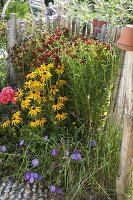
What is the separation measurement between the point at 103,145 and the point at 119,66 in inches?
27.1

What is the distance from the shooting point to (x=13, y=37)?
4.21 metres

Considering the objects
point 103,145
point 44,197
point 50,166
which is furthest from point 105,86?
point 44,197

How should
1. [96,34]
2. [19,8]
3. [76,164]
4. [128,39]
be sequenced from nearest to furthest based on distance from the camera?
[128,39] < [76,164] < [96,34] < [19,8]

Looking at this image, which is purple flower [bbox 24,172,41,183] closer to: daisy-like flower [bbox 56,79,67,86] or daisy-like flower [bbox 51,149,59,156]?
daisy-like flower [bbox 51,149,59,156]

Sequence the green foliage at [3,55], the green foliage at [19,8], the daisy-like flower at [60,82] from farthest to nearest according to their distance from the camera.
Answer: the green foliage at [19,8], the green foliage at [3,55], the daisy-like flower at [60,82]

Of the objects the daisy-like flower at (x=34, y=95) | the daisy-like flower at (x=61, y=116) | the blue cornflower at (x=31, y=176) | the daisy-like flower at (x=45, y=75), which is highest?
the daisy-like flower at (x=45, y=75)

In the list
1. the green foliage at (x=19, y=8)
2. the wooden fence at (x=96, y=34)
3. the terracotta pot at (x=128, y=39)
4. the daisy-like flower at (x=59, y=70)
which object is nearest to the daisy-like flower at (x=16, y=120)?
the daisy-like flower at (x=59, y=70)

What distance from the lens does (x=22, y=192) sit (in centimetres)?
338

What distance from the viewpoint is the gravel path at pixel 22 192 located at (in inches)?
131

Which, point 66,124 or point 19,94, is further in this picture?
point 66,124

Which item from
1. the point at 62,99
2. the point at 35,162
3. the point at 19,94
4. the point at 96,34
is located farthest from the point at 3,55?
the point at 35,162

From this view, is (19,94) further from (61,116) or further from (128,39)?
(128,39)

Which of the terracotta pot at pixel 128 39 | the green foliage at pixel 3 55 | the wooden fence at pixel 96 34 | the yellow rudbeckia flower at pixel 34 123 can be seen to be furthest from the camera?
the green foliage at pixel 3 55

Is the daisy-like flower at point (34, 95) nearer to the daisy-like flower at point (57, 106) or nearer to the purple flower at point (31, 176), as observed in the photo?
the daisy-like flower at point (57, 106)
